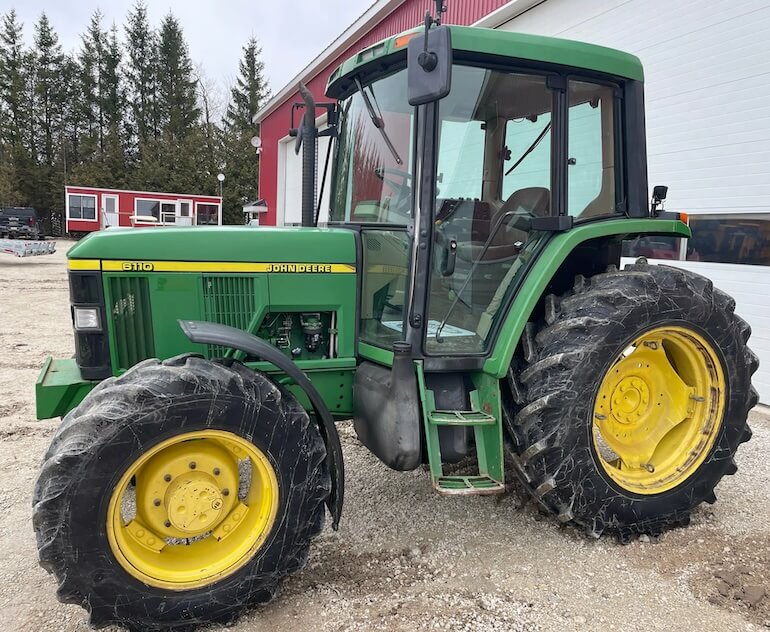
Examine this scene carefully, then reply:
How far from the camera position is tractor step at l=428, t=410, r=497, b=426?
2.71m

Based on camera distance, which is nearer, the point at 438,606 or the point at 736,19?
the point at 438,606

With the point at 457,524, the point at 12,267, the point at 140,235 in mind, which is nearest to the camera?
the point at 140,235

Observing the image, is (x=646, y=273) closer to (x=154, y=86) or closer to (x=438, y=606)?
(x=438, y=606)

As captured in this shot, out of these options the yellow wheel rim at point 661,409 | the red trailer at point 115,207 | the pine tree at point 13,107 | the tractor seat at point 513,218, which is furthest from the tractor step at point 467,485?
the pine tree at point 13,107

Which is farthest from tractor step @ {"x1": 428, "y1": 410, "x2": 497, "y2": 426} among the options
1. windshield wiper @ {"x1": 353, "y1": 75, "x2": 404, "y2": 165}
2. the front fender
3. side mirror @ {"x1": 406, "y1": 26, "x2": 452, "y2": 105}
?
side mirror @ {"x1": 406, "y1": 26, "x2": 452, "y2": 105}

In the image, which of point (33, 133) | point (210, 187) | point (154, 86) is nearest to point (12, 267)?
point (210, 187)

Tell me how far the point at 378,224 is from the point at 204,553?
1.68m

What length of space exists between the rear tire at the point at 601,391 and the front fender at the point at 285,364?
2.93ft

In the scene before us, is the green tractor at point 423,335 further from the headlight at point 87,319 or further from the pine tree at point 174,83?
the pine tree at point 174,83

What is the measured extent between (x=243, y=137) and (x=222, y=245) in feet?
140

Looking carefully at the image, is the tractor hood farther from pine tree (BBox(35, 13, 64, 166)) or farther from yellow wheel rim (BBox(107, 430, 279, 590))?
pine tree (BBox(35, 13, 64, 166))

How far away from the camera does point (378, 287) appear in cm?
303

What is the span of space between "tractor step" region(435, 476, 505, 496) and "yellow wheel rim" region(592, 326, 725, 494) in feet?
2.40

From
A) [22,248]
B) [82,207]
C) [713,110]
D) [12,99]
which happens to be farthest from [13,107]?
[713,110]
